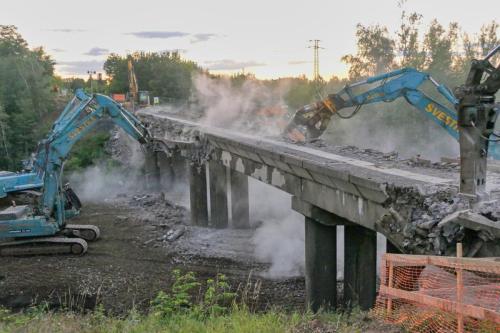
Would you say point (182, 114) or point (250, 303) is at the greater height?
point (182, 114)

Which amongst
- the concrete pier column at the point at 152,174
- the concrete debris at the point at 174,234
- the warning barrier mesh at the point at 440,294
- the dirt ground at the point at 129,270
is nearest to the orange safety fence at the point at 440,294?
the warning barrier mesh at the point at 440,294

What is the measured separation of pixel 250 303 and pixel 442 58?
28.2 meters

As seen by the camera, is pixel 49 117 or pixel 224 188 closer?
pixel 224 188

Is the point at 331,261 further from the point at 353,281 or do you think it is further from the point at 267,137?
the point at 267,137

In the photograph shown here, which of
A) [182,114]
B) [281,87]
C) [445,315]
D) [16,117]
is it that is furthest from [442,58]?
[16,117]

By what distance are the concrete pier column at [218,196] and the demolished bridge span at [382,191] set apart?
4014mm

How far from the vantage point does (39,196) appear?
18250mm

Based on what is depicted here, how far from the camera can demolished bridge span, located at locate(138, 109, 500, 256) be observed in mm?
8414

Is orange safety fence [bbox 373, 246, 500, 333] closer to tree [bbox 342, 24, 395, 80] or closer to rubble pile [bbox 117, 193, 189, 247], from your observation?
rubble pile [bbox 117, 193, 189, 247]

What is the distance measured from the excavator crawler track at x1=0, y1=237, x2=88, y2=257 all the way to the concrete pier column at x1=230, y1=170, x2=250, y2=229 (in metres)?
7.42

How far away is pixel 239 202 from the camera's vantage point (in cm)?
2366

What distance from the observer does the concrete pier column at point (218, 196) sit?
77.4 ft

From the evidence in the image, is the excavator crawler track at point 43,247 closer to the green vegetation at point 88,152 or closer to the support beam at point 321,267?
the support beam at point 321,267

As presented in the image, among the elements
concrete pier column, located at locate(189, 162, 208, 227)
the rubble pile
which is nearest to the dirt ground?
the rubble pile
